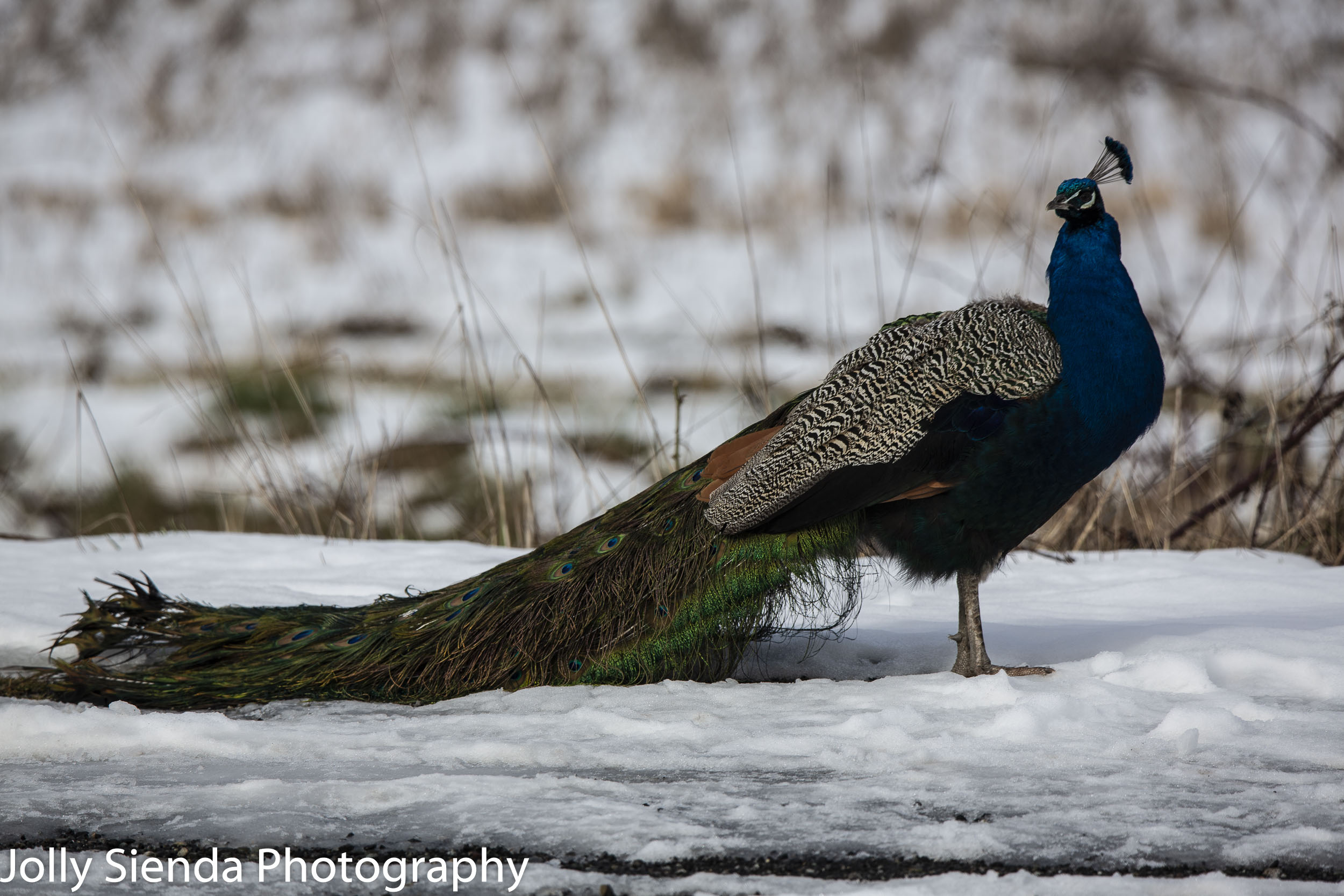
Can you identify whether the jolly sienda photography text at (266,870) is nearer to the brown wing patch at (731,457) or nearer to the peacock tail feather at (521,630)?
the peacock tail feather at (521,630)

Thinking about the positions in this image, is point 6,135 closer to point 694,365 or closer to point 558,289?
point 558,289

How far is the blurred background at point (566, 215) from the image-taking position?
6.42 m

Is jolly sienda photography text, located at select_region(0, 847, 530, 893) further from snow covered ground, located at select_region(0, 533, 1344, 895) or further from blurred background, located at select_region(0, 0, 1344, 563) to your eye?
blurred background, located at select_region(0, 0, 1344, 563)

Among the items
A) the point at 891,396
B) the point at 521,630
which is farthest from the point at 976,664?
the point at 521,630

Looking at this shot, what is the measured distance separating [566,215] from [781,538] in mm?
3844

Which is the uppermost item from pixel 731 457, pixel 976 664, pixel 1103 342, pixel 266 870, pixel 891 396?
pixel 1103 342

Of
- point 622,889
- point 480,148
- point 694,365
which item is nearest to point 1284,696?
point 622,889

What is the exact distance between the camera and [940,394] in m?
2.40

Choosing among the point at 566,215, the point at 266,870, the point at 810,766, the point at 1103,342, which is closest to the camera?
the point at 266,870

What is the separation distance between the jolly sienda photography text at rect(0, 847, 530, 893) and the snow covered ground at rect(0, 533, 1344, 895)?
2 cm

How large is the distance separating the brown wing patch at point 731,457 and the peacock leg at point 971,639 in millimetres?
539

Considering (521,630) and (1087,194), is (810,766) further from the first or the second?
(1087,194)

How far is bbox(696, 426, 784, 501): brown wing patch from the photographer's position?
103 inches

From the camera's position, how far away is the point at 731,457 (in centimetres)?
264
